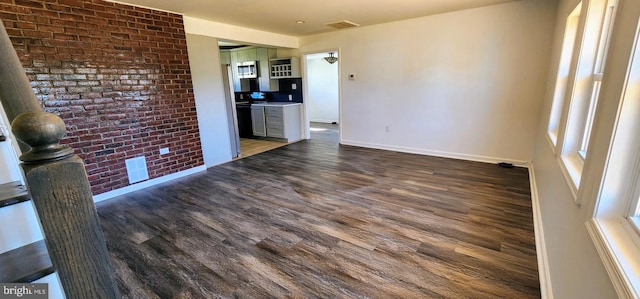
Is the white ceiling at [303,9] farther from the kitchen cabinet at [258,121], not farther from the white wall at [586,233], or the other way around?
the white wall at [586,233]

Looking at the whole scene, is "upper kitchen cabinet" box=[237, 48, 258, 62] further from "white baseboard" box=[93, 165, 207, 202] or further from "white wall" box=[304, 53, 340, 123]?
"white baseboard" box=[93, 165, 207, 202]

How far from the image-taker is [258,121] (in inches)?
251

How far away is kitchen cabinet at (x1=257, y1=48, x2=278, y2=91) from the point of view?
6.25 m

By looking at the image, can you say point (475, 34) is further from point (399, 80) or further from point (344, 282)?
point (344, 282)

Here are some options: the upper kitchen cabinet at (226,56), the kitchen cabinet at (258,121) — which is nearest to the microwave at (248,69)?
the upper kitchen cabinet at (226,56)

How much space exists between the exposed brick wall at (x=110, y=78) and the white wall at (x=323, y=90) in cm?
→ 524

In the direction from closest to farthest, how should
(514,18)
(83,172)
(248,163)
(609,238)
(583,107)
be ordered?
(83,172) → (609,238) → (583,107) → (514,18) → (248,163)

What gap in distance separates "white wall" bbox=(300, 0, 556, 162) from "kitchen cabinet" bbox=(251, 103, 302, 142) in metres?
1.24

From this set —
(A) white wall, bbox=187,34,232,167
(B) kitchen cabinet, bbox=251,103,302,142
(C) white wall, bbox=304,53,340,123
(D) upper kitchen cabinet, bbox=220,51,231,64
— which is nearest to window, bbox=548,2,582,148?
(A) white wall, bbox=187,34,232,167

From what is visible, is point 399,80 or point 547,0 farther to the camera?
point 399,80

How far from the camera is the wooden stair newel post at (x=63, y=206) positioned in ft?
2.08

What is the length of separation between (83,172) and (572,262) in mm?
1949

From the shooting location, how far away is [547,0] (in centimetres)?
345

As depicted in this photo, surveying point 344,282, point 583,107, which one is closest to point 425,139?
point 583,107
